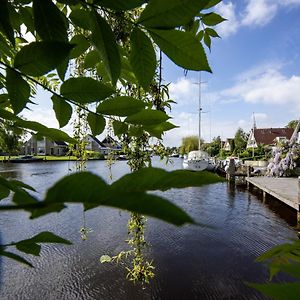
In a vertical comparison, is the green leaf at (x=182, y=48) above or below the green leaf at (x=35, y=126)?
above

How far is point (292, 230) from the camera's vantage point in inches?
442

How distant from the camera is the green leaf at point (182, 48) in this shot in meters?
0.46

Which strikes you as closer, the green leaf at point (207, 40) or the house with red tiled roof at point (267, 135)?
the green leaf at point (207, 40)

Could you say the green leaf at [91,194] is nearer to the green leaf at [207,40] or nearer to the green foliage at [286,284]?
the green foliage at [286,284]

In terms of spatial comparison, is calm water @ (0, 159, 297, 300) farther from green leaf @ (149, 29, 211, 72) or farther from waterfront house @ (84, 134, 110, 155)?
green leaf @ (149, 29, 211, 72)

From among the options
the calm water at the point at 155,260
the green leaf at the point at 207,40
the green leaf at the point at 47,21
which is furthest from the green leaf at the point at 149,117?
the calm water at the point at 155,260

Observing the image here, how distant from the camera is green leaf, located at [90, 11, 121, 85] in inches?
17.5

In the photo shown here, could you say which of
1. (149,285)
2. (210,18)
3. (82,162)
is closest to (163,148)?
(82,162)

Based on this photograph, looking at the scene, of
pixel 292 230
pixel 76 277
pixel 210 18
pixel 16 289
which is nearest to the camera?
pixel 210 18

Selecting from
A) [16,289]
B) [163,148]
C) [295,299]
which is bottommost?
[16,289]

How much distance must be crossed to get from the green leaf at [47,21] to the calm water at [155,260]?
366 cm

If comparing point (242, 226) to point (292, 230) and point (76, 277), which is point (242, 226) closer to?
point (292, 230)

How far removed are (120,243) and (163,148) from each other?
644 cm

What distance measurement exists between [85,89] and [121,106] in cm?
8
